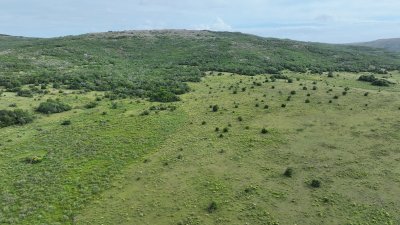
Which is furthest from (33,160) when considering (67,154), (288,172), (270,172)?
(288,172)

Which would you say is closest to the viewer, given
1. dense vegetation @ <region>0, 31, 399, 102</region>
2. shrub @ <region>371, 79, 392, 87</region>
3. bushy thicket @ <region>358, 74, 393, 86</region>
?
shrub @ <region>371, 79, 392, 87</region>

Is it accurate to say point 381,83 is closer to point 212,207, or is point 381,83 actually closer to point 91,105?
point 91,105

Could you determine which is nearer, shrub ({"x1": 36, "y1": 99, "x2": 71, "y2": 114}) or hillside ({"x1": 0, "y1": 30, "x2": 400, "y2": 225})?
hillside ({"x1": 0, "y1": 30, "x2": 400, "y2": 225})

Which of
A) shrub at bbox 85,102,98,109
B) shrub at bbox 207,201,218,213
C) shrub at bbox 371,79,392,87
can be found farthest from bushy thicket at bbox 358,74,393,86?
shrub at bbox 207,201,218,213

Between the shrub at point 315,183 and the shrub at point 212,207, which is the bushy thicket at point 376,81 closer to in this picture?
the shrub at point 315,183

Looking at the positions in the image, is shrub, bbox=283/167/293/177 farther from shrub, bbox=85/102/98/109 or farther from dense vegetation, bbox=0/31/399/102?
shrub, bbox=85/102/98/109

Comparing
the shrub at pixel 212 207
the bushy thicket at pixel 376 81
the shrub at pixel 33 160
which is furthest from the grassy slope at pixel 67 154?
the bushy thicket at pixel 376 81

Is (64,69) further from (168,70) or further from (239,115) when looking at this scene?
(239,115)
